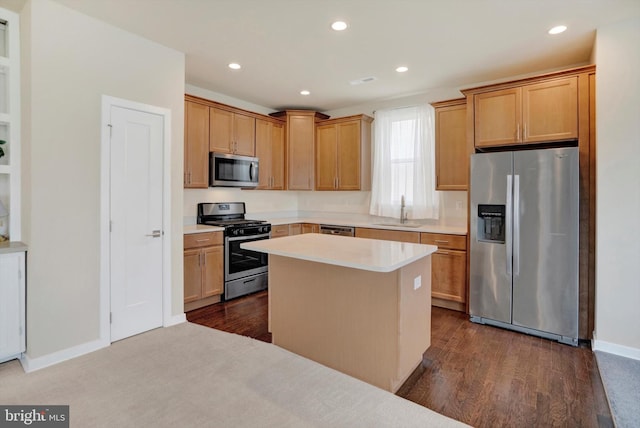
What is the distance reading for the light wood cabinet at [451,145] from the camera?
158 inches

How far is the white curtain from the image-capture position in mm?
4523

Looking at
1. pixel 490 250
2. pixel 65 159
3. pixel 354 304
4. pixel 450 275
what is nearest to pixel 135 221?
pixel 65 159

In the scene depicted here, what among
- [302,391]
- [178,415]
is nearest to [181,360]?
[178,415]

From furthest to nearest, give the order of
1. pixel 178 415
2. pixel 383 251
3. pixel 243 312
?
pixel 243 312, pixel 383 251, pixel 178 415

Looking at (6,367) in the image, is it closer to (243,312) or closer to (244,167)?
(243,312)

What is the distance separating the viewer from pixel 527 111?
3.35 metres

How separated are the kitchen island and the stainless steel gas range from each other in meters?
1.46

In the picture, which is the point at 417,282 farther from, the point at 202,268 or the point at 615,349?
the point at 202,268

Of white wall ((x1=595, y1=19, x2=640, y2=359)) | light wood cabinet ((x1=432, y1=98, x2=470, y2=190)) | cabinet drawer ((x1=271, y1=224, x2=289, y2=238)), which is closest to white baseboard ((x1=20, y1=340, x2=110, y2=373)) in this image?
cabinet drawer ((x1=271, y1=224, x2=289, y2=238))

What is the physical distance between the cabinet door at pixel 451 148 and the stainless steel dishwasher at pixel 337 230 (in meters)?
1.29

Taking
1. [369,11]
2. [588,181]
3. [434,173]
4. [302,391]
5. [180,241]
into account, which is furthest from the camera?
[434,173]

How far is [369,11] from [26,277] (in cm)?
329

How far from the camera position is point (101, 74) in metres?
2.74

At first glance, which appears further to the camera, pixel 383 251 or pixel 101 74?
pixel 101 74
